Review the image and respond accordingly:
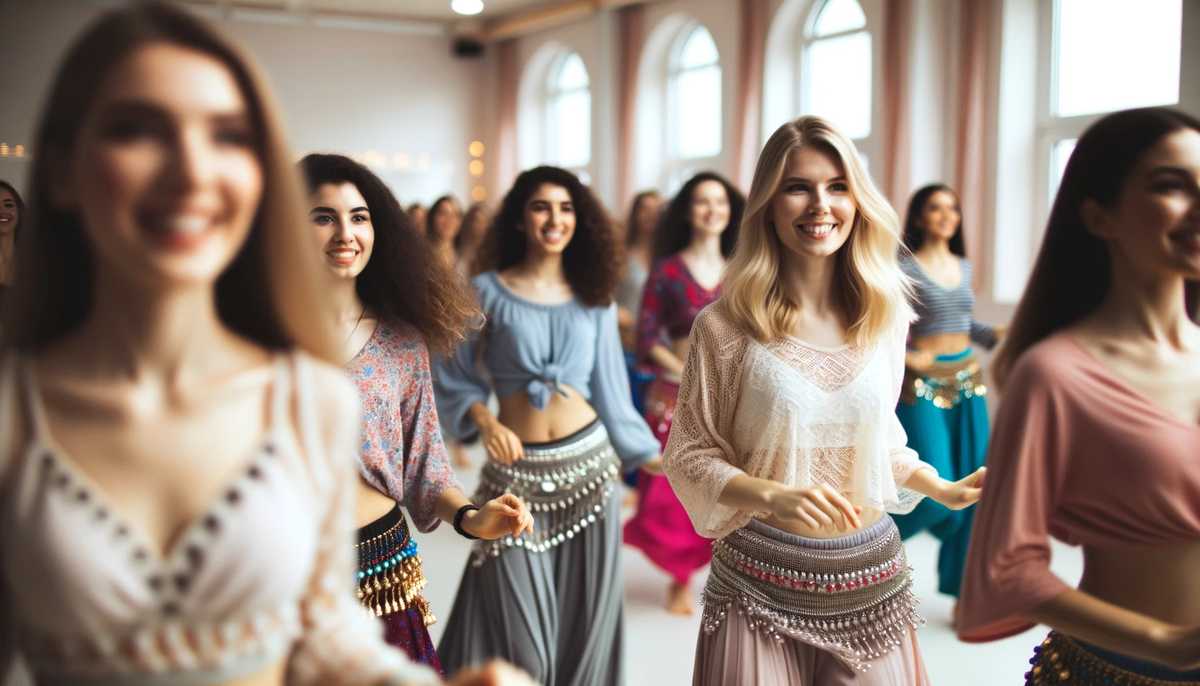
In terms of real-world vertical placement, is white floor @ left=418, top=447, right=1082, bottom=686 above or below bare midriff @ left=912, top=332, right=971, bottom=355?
below

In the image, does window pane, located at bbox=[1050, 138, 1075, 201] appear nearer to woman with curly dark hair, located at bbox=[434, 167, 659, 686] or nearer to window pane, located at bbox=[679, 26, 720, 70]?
window pane, located at bbox=[679, 26, 720, 70]

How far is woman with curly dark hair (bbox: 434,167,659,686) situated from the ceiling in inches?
281

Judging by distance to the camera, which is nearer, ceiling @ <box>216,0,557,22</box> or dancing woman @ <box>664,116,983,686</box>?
dancing woman @ <box>664,116,983,686</box>

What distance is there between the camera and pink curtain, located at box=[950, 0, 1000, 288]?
6777mm

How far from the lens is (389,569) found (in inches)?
91.7

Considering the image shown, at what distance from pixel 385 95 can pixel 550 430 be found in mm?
9488

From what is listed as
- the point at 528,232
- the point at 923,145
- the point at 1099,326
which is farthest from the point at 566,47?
the point at 1099,326

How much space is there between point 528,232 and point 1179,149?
7.76 ft

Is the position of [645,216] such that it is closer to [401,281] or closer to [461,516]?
[401,281]

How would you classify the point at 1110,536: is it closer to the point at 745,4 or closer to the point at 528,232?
the point at 528,232

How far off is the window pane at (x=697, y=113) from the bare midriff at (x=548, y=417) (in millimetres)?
6811

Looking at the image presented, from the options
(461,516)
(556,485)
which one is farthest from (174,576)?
(556,485)

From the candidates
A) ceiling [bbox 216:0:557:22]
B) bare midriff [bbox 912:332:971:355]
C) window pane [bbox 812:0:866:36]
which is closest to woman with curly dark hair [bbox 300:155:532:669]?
bare midriff [bbox 912:332:971:355]

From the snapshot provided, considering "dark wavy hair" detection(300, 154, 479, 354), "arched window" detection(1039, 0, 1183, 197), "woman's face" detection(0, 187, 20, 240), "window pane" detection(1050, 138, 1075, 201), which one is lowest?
"dark wavy hair" detection(300, 154, 479, 354)
